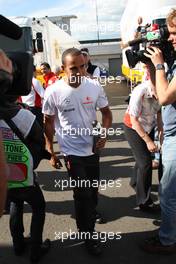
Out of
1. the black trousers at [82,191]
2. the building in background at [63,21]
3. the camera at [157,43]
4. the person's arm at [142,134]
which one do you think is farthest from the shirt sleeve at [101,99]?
the building in background at [63,21]

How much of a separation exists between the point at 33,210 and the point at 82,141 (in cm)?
78

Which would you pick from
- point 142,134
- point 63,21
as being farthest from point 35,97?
point 63,21

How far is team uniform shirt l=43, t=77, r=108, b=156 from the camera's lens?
140 inches

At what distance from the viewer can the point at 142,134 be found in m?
3.94

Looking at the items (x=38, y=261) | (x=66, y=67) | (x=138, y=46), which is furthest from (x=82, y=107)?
(x=38, y=261)

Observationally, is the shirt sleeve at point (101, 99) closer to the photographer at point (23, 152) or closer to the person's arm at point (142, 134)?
the person's arm at point (142, 134)

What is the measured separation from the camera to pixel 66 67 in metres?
3.53

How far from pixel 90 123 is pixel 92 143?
0.62 ft

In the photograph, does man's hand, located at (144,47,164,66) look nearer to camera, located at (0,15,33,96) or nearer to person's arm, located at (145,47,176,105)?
person's arm, located at (145,47,176,105)

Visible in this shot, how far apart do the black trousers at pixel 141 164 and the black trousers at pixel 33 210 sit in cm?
134

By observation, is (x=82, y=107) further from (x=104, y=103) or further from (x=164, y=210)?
(x=164, y=210)

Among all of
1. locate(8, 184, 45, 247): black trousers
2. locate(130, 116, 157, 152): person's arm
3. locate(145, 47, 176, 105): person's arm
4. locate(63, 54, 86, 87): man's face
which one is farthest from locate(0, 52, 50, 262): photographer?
locate(130, 116, 157, 152): person's arm

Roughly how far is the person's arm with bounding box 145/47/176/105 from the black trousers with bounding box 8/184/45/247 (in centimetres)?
125

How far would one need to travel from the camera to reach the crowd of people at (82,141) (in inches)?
112
